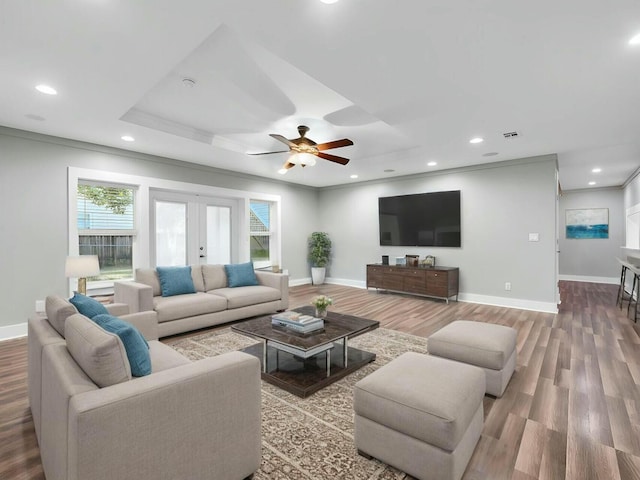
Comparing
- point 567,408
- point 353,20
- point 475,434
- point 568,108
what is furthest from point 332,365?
point 568,108

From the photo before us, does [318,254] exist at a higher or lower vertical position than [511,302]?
higher

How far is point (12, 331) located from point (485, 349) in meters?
5.20

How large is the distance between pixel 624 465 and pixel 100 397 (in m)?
2.61

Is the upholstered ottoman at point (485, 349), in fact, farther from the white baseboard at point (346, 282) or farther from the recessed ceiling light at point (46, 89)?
the white baseboard at point (346, 282)

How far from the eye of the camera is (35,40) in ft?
7.20

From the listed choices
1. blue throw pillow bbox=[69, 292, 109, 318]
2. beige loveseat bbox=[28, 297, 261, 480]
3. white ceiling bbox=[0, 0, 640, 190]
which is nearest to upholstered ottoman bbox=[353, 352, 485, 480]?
beige loveseat bbox=[28, 297, 261, 480]

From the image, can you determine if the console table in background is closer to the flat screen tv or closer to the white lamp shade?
the flat screen tv

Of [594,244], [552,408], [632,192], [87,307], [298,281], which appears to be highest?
[632,192]

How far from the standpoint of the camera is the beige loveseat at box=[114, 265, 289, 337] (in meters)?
3.82

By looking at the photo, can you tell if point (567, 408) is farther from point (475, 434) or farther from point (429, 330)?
point (429, 330)

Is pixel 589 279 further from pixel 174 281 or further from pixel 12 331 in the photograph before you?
pixel 12 331

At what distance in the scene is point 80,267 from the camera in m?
3.41

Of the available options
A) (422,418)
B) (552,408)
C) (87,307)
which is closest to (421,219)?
(552,408)

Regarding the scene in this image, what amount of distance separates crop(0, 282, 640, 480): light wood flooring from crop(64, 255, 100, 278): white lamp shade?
3.06ft
